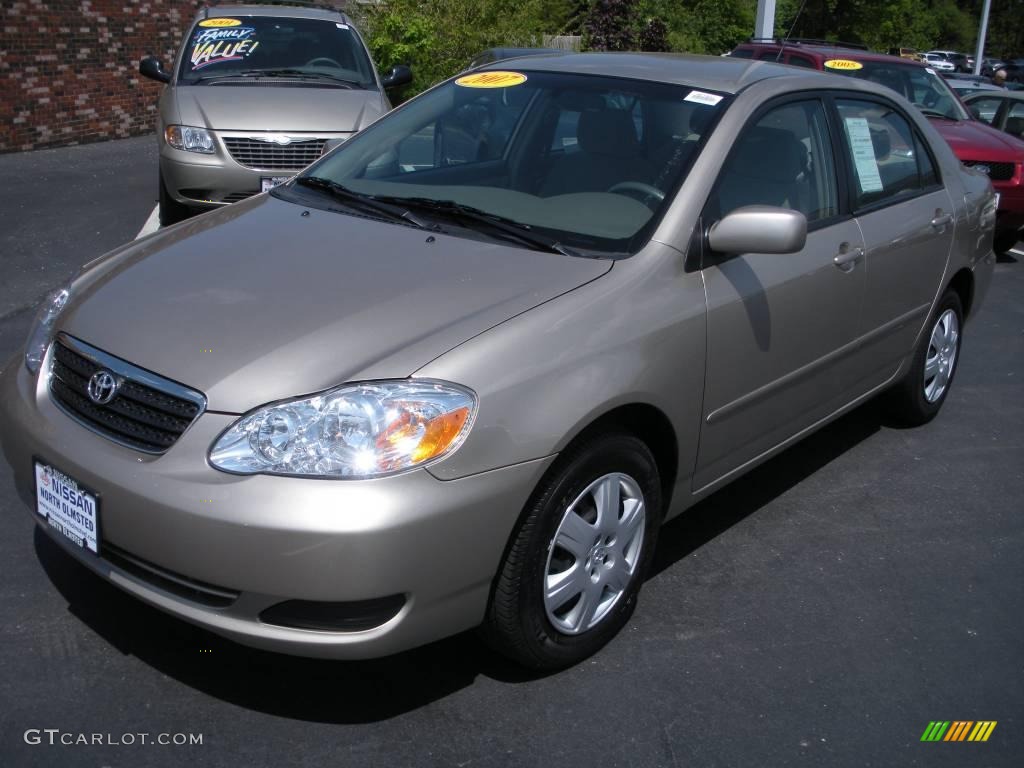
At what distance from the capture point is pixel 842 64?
10.0 m

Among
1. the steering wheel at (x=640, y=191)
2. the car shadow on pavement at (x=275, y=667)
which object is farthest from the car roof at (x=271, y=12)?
the car shadow on pavement at (x=275, y=667)

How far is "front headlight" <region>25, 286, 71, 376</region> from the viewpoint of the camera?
11.0 feet

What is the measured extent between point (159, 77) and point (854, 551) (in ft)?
23.4

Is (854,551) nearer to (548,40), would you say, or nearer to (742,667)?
(742,667)

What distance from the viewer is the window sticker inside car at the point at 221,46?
8.66 metres

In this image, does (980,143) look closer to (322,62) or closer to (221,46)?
(322,62)

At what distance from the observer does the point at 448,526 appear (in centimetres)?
271

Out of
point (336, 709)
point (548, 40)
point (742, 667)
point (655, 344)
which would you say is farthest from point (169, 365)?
point (548, 40)

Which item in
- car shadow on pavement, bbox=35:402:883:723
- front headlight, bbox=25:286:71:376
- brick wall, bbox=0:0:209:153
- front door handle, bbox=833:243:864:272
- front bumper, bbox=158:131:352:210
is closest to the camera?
car shadow on pavement, bbox=35:402:883:723

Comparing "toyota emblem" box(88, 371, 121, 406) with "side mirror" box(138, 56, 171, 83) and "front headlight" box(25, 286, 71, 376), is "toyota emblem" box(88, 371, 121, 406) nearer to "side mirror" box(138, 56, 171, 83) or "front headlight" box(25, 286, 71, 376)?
"front headlight" box(25, 286, 71, 376)

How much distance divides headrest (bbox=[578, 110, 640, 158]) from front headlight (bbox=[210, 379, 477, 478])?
1460 millimetres

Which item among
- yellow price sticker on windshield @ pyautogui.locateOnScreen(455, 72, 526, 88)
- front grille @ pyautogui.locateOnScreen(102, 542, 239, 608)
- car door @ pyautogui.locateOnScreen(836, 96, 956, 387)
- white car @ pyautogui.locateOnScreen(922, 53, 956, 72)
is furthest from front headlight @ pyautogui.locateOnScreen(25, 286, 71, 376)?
white car @ pyautogui.locateOnScreen(922, 53, 956, 72)

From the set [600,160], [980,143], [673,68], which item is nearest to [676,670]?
[600,160]

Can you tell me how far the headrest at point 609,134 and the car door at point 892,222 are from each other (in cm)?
104
